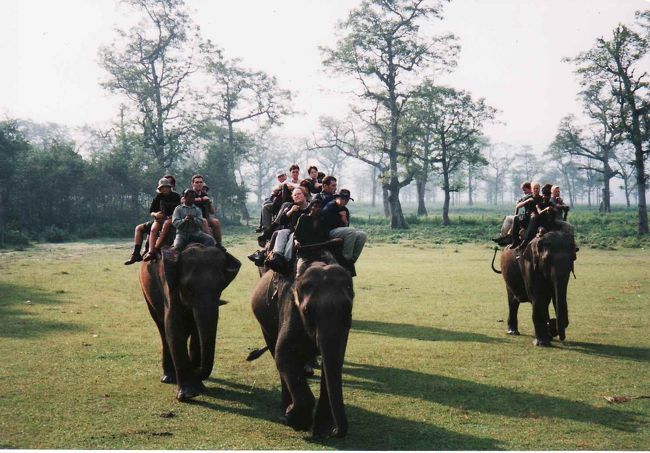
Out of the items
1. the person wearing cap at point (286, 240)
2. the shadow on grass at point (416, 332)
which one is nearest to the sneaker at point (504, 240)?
the shadow on grass at point (416, 332)

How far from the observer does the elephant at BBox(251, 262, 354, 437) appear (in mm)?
6035

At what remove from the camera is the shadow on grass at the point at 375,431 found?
644cm

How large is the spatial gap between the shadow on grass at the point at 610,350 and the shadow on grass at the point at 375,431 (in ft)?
16.5

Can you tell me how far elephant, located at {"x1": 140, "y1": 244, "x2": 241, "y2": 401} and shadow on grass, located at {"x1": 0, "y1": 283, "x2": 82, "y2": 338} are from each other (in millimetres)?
4990

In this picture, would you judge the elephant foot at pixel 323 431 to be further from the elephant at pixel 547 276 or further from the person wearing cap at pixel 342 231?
the elephant at pixel 547 276

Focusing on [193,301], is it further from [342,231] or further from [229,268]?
[342,231]

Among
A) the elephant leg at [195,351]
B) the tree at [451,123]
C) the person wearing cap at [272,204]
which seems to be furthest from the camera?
the tree at [451,123]

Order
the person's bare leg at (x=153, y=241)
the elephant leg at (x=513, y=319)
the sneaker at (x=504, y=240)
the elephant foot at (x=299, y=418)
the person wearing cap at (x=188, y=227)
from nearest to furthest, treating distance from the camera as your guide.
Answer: the elephant foot at (x=299, y=418) → the person wearing cap at (x=188, y=227) → the person's bare leg at (x=153, y=241) → the elephant leg at (x=513, y=319) → the sneaker at (x=504, y=240)

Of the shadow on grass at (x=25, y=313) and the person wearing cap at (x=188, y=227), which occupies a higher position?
the person wearing cap at (x=188, y=227)

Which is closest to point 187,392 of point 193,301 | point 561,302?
point 193,301

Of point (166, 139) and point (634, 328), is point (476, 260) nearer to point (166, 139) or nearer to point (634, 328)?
point (634, 328)

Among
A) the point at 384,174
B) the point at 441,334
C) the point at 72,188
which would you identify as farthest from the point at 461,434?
the point at 384,174

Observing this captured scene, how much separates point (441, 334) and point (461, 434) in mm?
5866

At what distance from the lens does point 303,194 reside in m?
8.13
